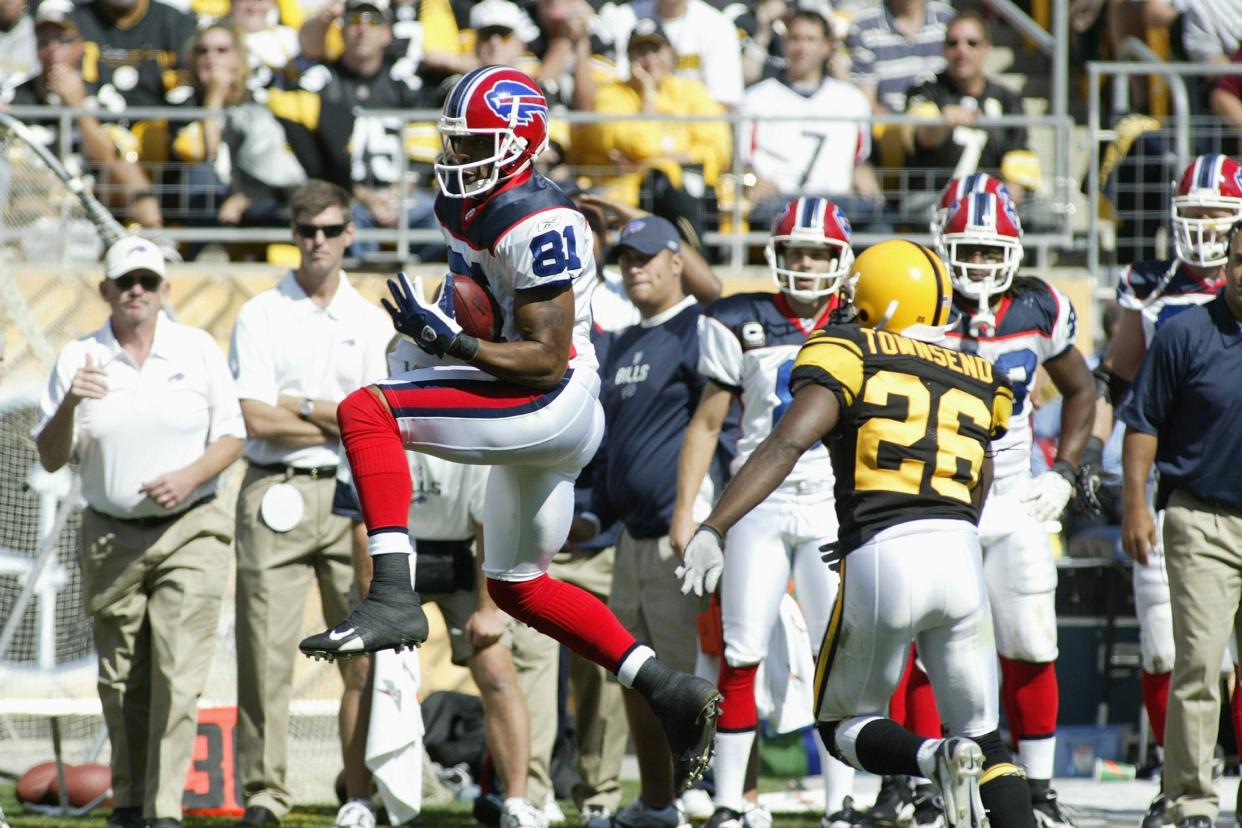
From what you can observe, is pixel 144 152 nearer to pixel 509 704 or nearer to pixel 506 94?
pixel 509 704

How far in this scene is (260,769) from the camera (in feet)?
23.1

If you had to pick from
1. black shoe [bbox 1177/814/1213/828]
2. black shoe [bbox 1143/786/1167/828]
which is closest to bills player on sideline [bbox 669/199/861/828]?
black shoe [bbox 1143/786/1167/828]

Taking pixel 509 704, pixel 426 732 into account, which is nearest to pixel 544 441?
pixel 509 704

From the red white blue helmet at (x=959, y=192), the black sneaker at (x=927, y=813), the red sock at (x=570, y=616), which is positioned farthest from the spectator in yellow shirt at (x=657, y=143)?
the red sock at (x=570, y=616)

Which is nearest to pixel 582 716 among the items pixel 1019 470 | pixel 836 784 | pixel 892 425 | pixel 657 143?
pixel 836 784

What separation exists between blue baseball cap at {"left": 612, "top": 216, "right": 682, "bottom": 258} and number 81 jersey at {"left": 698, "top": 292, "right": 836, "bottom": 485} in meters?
0.40

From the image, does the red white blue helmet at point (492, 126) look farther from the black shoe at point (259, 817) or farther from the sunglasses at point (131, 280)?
the black shoe at point (259, 817)

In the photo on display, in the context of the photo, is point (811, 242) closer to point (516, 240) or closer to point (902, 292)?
point (902, 292)

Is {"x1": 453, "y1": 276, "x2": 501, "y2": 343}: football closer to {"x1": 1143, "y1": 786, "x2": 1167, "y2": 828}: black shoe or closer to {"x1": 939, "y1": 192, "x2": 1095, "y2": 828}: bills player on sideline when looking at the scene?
{"x1": 939, "y1": 192, "x2": 1095, "y2": 828}: bills player on sideline

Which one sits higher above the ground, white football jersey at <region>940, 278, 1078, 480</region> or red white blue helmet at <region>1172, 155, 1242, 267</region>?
red white blue helmet at <region>1172, 155, 1242, 267</region>

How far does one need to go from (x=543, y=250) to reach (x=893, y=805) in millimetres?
3085

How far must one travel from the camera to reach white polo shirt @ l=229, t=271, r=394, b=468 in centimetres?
722

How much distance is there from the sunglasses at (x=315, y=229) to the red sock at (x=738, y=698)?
7.71 feet

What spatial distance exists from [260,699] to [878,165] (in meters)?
5.01
